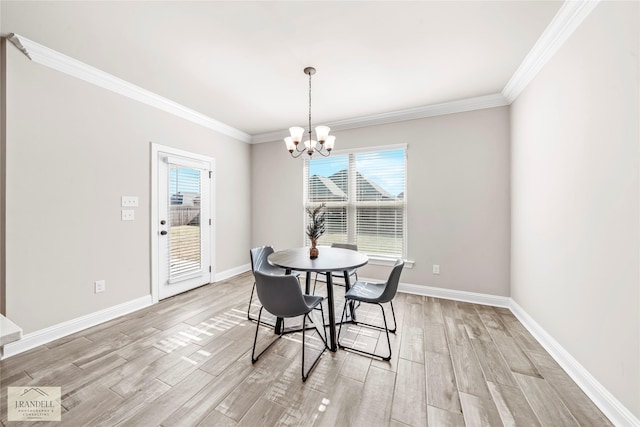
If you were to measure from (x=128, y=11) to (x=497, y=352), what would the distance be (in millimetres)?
4113

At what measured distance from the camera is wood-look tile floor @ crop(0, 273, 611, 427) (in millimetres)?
1552

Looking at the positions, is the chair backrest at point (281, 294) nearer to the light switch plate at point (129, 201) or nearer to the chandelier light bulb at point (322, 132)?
the chandelier light bulb at point (322, 132)

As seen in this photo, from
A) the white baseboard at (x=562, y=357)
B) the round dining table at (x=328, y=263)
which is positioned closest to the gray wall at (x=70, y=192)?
the round dining table at (x=328, y=263)

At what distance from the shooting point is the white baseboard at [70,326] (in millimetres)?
2172

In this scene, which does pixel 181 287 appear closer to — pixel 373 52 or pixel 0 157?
pixel 0 157

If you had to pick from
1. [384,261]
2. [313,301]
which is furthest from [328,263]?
[384,261]

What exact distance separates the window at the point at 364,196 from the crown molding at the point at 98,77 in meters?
2.03

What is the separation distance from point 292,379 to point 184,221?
286 centimetres

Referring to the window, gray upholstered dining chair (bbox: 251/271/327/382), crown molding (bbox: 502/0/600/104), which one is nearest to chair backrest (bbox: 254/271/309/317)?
gray upholstered dining chair (bbox: 251/271/327/382)

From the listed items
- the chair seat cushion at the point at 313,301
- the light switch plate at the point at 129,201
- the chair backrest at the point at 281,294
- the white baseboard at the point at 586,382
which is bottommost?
the white baseboard at the point at 586,382

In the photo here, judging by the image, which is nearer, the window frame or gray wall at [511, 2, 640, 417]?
gray wall at [511, 2, 640, 417]

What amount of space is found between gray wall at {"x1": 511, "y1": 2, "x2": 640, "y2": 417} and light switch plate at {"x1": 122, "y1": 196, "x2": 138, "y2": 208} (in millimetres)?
4413

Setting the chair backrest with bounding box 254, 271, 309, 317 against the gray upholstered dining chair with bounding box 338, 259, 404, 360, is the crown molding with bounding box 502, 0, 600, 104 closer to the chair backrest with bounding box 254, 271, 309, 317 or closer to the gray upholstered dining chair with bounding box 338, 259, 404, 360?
the gray upholstered dining chair with bounding box 338, 259, 404, 360

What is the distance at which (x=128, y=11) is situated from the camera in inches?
72.7
